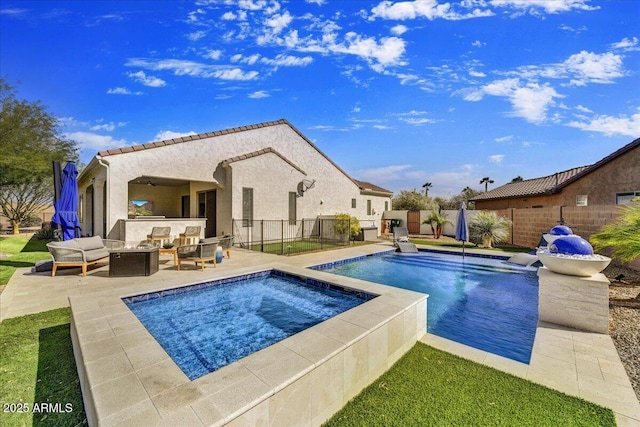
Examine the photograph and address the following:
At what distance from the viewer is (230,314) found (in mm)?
5816

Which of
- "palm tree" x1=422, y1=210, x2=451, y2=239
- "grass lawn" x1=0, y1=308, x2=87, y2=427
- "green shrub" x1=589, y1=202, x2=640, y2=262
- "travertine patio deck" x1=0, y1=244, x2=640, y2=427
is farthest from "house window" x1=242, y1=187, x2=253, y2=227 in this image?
"palm tree" x1=422, y1=210, x2=451, y2=239

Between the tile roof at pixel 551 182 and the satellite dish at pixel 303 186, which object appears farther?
the satellite dish at pixel 303 186

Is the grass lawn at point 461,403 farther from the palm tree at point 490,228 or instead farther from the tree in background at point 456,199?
the tree in background at point 456,199

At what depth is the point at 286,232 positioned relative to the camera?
16781 millimetres

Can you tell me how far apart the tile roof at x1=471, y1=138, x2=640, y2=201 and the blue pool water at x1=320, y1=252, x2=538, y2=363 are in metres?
9.51

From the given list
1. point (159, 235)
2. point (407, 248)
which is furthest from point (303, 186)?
point (159, 235)

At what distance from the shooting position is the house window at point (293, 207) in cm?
1704

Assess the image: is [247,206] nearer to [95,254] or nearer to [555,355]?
[95,254]

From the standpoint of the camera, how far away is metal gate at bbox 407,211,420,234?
24.1 metres

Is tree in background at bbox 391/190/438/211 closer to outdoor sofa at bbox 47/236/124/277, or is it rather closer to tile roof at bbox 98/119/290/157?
tile roof at bbox 98/119/290/157

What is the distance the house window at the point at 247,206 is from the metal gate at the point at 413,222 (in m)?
15.2

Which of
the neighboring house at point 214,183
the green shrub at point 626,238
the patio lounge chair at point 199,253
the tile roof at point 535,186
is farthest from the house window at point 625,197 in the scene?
the patio lounge chair at point 199,253

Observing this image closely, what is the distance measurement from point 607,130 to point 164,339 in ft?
67.5

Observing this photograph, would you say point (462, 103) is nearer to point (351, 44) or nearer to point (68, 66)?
point (351, 44)
